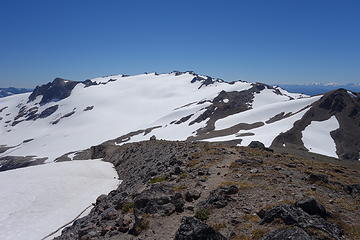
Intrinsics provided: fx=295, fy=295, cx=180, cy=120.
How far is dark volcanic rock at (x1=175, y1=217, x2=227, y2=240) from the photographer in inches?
465

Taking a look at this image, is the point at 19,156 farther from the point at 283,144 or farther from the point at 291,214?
the point at 291,214

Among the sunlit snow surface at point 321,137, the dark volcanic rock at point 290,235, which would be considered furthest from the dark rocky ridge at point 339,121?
the dark volcanic rock at point 290,235

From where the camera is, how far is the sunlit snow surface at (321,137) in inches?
2944

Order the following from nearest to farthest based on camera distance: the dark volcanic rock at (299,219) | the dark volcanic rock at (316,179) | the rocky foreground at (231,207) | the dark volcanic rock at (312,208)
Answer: the dark volcanic rock at (299,219) → the rocky foreground at (231,207) → the dark volcanic rock at (312,208) → the dark volcanic rock at (316,179)

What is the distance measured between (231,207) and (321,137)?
256ft

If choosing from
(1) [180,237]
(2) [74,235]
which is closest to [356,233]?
(1) [180,237]

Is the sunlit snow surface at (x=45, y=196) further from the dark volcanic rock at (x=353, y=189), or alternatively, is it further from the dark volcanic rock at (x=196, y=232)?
the dark volcanic rock at (x=353, y=189)

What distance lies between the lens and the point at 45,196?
2802 centimetres

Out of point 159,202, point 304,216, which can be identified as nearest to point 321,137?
point 304,216

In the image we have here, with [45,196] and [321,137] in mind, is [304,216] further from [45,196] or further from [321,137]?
[321,137]

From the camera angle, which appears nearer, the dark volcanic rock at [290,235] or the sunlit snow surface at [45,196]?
the dark volcanic rock at [290,235]

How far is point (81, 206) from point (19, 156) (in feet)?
643

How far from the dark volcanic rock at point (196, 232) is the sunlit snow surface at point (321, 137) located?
66.9 meters

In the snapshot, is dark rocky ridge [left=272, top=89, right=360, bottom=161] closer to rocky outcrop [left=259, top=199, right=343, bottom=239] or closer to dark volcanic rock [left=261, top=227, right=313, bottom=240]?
rocky outcrop [left=259, top=199, right=343, bottom=239]
